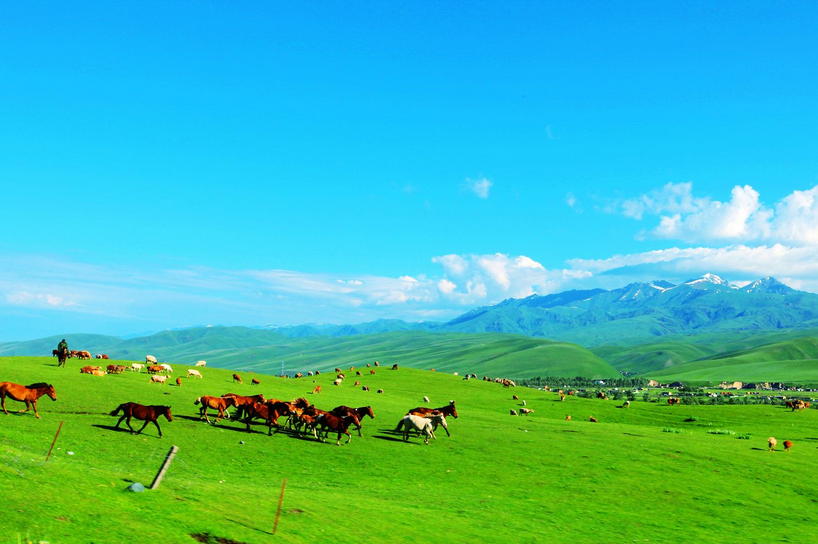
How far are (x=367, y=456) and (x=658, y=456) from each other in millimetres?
21436

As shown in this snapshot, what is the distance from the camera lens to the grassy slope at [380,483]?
14.8m

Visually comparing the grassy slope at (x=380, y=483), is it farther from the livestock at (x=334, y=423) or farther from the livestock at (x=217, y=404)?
the livestock at (x=217, y=404)

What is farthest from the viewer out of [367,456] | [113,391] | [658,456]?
[113,391]

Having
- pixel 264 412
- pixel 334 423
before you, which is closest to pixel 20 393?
pixel 264 412

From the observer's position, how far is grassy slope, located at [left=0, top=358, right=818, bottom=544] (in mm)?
14750

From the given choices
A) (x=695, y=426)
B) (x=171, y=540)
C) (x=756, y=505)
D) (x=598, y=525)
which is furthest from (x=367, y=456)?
(x=695, y=426)

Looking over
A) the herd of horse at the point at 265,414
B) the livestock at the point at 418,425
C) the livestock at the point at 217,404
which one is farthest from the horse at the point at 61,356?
the livestock at the point at 418,425

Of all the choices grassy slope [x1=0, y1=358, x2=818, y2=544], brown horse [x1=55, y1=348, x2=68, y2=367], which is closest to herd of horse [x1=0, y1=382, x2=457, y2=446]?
grassy slope [x1=0, y1=358, x2=818, y2=544]

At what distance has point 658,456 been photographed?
3706cm

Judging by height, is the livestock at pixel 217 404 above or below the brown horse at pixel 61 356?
below

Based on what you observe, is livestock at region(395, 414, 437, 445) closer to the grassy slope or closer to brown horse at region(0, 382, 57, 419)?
the grassy slope

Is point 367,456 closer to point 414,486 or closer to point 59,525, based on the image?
point 414,486

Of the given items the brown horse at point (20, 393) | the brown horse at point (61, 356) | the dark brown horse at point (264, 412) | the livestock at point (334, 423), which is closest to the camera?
the brown horse at point (20, 393)

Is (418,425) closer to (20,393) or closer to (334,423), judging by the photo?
(334,423)
